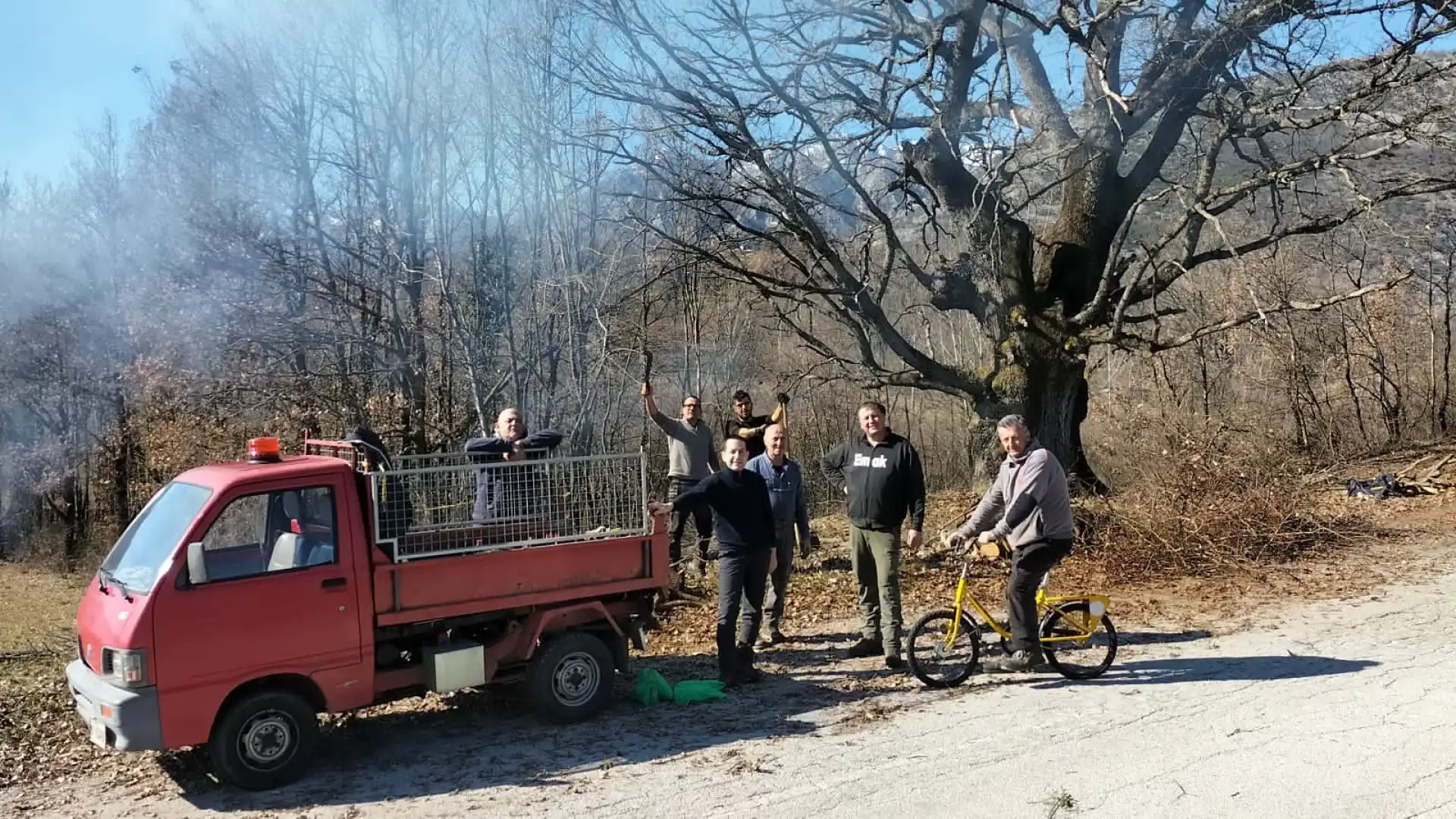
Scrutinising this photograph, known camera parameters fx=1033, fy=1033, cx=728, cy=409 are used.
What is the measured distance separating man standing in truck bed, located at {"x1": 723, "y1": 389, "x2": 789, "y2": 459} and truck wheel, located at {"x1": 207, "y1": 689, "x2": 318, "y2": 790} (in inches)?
206

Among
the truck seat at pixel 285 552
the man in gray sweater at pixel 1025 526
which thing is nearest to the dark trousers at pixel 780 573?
the man in gray sweater at pixel 1025 526

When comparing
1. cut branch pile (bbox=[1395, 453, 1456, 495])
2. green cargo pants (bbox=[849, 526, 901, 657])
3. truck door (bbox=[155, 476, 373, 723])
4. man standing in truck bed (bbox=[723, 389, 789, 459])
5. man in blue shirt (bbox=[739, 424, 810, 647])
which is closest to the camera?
truck door (bbox=[155, 476, 373, 723])

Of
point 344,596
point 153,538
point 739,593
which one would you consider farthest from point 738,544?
point 153,538

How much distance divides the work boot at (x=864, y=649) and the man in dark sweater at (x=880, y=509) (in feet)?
0.36

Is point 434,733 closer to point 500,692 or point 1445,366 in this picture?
point 500,692

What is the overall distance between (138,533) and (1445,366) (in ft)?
78.2

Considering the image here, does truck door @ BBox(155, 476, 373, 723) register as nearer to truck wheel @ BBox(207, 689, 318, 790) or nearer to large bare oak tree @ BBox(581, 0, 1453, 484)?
truck wheel @ BBox(207, 689, 318, 790)

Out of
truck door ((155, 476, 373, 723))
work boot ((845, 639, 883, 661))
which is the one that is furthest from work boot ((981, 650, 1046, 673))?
truck door ((155, 476, 373, 723))

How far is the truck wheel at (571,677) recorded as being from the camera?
655cm

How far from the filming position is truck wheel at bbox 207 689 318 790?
5.46m

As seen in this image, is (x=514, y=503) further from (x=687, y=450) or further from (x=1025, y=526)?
(x=687, y=450)

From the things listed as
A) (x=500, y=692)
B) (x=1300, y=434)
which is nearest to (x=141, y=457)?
(x=500, y=692)

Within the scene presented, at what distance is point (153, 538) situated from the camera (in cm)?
577

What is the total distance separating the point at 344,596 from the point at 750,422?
5.45m
